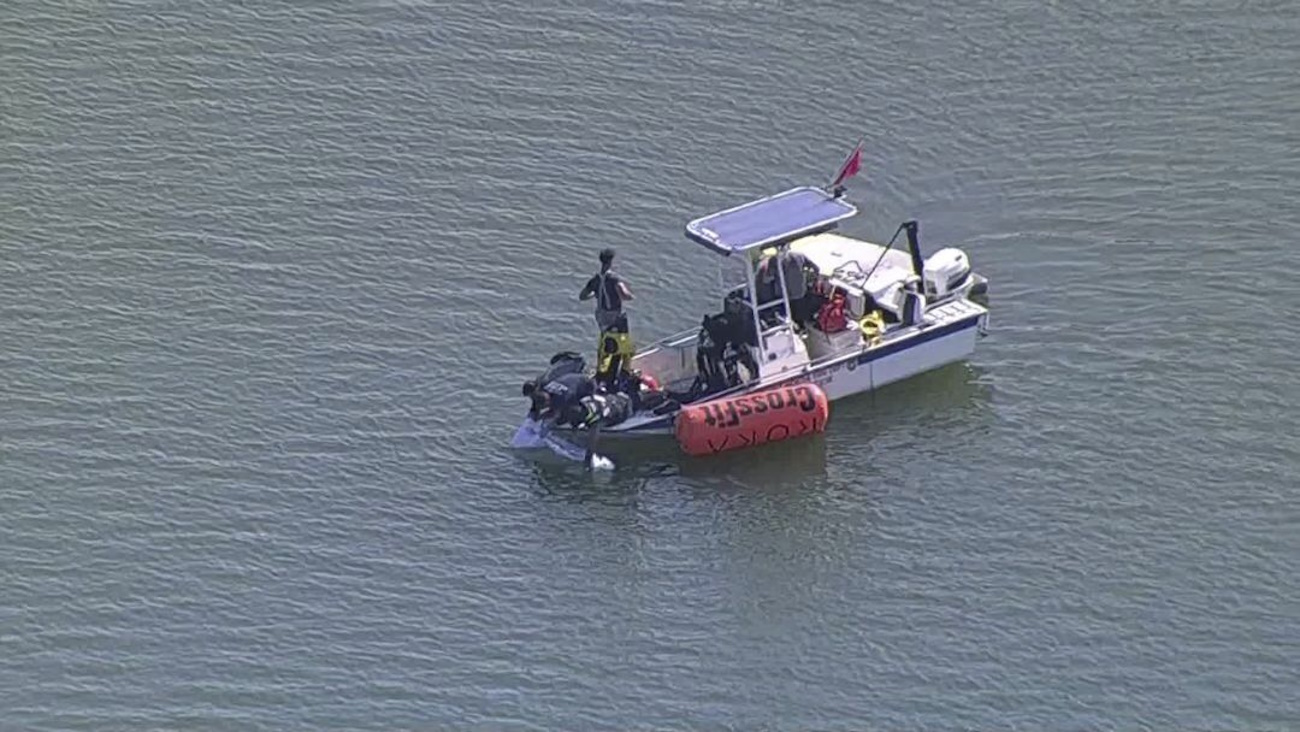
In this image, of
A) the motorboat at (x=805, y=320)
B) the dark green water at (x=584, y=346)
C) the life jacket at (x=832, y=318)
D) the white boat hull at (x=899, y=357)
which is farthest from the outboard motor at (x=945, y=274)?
the life jacket at (x=832, y=318)

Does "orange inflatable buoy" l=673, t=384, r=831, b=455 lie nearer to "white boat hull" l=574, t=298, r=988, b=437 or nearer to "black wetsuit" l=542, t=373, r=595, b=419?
"white boat hull" l=574, t=298, r=988, b=437

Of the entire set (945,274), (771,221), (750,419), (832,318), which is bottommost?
(750,419)

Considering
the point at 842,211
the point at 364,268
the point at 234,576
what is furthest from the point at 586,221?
the point at 234,576

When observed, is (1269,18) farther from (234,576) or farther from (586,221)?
(234,576)

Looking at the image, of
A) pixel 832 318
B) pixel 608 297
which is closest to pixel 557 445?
A: pixel 608 297

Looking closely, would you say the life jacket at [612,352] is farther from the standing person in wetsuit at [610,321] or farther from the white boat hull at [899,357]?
the white boat hull at [899,357]

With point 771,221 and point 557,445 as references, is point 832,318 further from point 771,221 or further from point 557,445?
point 557,445

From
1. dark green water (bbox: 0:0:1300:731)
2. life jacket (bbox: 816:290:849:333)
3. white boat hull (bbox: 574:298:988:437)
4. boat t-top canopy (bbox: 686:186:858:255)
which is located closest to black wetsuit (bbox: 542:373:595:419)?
dark green water (bbox: 0:0:1300:731)
